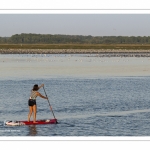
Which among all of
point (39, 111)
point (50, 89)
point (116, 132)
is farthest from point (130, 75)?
point (116, 132)

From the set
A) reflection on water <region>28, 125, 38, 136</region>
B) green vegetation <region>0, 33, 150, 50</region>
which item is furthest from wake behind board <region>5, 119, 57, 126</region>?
green vegetation <region>0, 33, 150, 50</region>

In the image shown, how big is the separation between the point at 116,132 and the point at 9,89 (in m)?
17.1

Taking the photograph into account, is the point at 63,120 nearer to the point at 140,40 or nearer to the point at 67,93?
the point at 67,93

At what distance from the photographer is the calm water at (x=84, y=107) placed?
837 inches

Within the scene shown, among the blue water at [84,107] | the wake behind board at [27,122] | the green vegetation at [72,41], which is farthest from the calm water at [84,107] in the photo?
the green vegetation at [72,41]

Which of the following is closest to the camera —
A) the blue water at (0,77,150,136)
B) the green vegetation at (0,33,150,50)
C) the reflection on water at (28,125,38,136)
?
the reflection on water at (28,125,38,136)

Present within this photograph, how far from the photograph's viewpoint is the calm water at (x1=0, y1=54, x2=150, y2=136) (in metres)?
21.3

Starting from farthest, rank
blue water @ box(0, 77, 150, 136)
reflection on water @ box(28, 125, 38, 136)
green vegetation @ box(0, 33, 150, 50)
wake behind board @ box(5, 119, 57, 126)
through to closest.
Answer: green vegetation @ box(0, 33, 150, 50) → wake behind board @ box(5, 119, 57, 126) → blue water @ box(0, 77, 150, 136) → reflection on water @ box(28, 125, 38, 136)

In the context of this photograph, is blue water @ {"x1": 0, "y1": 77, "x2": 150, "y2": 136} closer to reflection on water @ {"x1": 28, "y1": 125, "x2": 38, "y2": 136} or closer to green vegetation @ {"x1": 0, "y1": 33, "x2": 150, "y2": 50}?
reflection on water @ {"x1": 28, "y1": 125, "x2": 38, "y2": 136}

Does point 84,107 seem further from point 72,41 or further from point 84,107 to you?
point 72,41

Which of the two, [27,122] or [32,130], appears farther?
[27,122]

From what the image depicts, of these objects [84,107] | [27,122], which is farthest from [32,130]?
[84,107]

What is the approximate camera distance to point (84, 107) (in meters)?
27.6

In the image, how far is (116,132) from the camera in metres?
20.9
